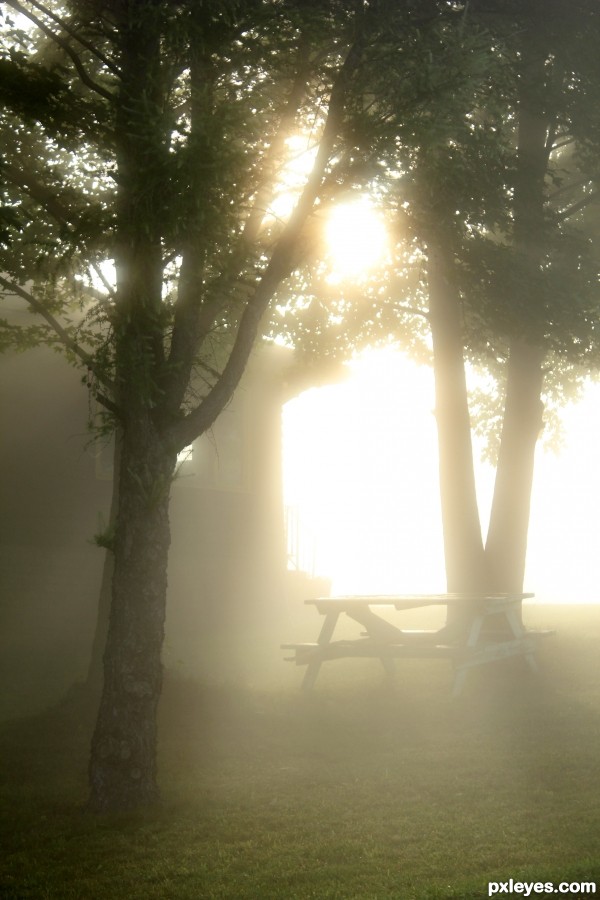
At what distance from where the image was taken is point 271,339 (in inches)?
706

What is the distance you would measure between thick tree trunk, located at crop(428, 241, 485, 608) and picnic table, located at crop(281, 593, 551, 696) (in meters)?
1.28

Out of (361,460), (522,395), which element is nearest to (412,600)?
(522,395)

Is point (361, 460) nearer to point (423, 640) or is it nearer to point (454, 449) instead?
point (454, 449)

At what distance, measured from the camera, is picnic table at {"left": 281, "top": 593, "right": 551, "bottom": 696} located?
11805 millimetres

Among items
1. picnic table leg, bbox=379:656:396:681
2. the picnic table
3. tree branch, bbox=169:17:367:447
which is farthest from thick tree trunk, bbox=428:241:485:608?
tree branch, bbox=169:17:367:447

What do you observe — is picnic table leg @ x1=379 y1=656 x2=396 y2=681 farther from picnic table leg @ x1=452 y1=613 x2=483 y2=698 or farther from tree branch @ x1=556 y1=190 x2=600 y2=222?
tree branch @ x1=556 y1=190 x2=600 y2=222

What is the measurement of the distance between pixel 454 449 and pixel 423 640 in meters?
3.03

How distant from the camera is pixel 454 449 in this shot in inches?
571

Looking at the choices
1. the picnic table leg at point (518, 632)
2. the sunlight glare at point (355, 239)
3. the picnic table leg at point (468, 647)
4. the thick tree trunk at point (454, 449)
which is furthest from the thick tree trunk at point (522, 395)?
the picnic table leg at point (468, 647)

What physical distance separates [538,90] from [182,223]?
732cm

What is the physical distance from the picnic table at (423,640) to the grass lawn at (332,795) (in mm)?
400

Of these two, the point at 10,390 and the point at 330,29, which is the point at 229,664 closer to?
the point at 10,390

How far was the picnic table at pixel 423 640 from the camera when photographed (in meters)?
11.8

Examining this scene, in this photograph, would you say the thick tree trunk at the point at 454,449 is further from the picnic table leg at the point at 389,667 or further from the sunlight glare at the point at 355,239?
the picnic table leg at the point at 389,667
